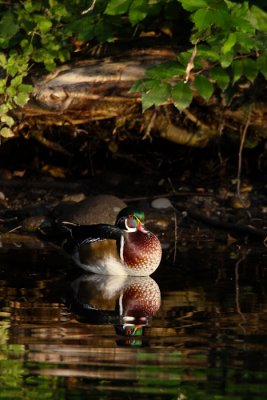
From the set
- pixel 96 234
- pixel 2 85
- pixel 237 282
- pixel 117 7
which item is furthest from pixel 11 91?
pixel 237 282

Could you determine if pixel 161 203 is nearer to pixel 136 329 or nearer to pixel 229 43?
pixel 229 43

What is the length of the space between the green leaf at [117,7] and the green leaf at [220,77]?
90 cm

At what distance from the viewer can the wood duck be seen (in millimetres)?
9875

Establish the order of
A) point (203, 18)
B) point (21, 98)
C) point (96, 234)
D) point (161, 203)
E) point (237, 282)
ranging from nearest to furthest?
point (203, 18)
point (237, 282)
point (96, 234)
point (21, 98)
point (161, 203)

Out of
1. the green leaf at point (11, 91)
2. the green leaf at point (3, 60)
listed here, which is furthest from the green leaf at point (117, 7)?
the green leaf at point (11, 91)

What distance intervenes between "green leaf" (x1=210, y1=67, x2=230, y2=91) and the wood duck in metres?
1.34

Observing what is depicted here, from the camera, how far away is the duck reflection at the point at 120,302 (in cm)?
773

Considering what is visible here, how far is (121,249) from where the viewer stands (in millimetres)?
10062

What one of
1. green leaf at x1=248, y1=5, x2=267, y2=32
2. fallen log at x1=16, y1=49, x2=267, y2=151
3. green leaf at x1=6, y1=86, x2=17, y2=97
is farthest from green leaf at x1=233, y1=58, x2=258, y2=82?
green leaf at x1=6, y1=86, x2=17, y2=97

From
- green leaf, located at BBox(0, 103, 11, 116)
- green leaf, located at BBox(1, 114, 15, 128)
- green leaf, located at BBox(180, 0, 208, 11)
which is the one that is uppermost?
green leaf, located at BBox(180, 0, 208, 11)

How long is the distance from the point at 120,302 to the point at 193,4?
89.1 inches

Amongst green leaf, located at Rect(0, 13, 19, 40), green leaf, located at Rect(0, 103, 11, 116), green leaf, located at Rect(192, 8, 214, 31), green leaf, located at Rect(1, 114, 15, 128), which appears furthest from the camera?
green leaf, located at Rect(1, 114, 15, 128)

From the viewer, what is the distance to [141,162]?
13781mm

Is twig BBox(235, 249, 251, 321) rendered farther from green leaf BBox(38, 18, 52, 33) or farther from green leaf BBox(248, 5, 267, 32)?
green leaf BBox(38, 18, 52, 33)
